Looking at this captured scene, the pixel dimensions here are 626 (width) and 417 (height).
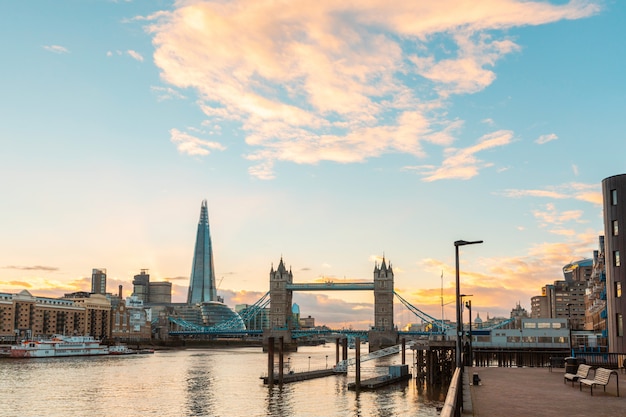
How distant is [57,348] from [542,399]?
15844 cm

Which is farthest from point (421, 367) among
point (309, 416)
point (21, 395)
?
point (21, 395)

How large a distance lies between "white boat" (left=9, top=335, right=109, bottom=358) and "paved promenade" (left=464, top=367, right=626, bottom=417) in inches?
5749

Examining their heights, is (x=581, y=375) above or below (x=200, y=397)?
above

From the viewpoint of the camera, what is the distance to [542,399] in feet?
81.0

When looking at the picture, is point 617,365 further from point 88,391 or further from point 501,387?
point 88,391

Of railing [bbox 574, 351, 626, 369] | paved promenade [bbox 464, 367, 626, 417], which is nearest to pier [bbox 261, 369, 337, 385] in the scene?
railing [bbox 574, 351, 626, 369]

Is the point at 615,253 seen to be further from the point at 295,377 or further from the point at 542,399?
the point at 295,377

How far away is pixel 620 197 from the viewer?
50.7 meters

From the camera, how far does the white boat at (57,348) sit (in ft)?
509

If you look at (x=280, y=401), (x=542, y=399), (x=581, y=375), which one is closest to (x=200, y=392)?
(x=280, y=401)

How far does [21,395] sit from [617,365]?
196ft

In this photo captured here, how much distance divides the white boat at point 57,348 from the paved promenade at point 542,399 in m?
146

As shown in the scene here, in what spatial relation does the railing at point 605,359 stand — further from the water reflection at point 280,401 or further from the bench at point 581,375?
the water reflection at point 280,401

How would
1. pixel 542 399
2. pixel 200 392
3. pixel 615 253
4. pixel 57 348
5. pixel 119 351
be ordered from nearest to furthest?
1. pixel 542 399
2. pixel 615 253
3. pixel 200 392
4. pixel 57 348
5. pixel 119 351
